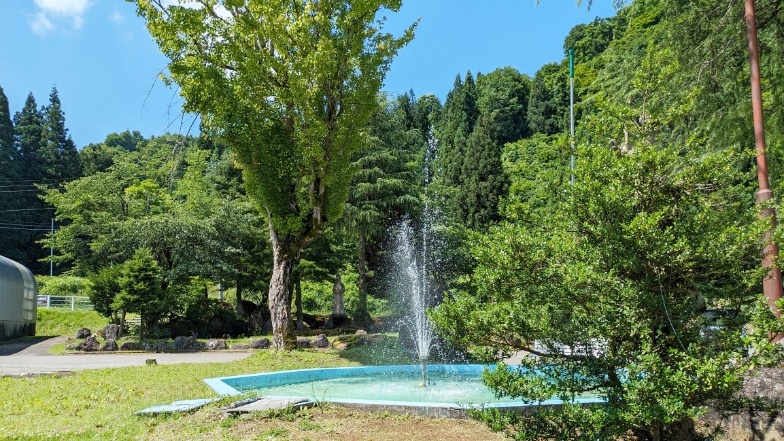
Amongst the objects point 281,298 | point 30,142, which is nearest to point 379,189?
point 281,298

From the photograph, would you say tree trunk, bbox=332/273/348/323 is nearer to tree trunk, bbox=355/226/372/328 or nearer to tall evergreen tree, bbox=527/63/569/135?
tree trunk, bbox=355/226/372/328

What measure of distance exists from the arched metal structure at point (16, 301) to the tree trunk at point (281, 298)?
12668 mm

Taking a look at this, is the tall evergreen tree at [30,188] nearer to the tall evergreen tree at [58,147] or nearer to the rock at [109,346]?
the tall evergreen tree at [58,147]

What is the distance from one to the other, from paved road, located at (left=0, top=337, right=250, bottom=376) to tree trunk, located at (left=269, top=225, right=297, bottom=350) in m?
1.27

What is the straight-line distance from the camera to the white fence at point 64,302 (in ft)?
95.5

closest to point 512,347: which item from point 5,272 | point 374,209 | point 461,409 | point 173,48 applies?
point 461,409

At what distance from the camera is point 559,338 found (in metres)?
3.70

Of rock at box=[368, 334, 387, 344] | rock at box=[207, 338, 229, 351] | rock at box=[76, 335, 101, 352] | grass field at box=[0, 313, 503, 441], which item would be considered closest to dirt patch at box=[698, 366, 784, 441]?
grass field at box=[0, 313, 503, 441]

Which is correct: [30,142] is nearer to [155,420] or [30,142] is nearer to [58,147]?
[58,147]

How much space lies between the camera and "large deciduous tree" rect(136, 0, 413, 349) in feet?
43.7

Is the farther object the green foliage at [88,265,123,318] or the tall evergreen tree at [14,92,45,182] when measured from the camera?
the tall evergreen tree at [14,92,45,182]

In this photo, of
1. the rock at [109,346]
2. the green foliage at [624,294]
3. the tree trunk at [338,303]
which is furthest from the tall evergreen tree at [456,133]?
the green foliage at [624,294]

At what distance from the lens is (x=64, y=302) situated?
1198 inches

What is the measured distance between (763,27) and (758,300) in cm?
707
